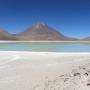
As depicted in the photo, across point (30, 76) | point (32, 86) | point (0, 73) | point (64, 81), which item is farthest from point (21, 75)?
point (64, 81)

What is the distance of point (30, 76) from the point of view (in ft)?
20.9

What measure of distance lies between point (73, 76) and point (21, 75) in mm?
1908

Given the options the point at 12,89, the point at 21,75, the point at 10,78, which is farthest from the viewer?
the point at 21,75

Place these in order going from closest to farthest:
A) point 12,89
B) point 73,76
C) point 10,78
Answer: point 12,89 → point 73,76 → point 10,78

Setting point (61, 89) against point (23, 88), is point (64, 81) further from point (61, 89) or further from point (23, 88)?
point (23, 88)

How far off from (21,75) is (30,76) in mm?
348

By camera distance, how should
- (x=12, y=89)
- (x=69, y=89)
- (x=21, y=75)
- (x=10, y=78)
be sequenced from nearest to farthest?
(x=69, y=89)
(x=12, y=89)
(x=10, y=78)
(x=21, y=75)

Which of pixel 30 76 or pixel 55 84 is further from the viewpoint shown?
pixel 30 76

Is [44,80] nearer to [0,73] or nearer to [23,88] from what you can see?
[23,88]

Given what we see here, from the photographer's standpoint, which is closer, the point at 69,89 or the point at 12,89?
the point at 69,89

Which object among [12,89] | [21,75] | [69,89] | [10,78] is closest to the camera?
[69,89]

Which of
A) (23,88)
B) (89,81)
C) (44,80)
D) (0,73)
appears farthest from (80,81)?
(0,73)

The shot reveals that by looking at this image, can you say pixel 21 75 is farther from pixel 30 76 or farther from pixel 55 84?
pixel 55 84

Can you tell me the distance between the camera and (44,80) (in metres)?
5.69
